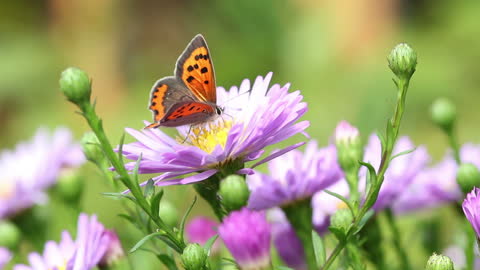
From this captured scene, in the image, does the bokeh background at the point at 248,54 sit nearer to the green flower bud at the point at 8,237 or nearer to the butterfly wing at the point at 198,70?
the green flower bud at the point at 8,237

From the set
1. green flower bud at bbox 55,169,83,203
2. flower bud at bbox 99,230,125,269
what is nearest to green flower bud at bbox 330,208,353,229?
flower bud at bbox 99,230,125,269

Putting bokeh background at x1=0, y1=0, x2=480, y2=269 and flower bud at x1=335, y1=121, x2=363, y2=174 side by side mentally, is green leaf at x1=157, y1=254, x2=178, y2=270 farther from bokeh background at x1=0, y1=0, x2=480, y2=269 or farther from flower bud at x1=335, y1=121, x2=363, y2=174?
bokeh background at x1=0, y1=0, x2=480, y2=269

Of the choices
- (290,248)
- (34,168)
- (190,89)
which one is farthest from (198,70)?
(34,168)

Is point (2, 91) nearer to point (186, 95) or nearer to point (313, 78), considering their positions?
point (313, 78)

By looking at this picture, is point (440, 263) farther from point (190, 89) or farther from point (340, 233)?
point (190, 89)

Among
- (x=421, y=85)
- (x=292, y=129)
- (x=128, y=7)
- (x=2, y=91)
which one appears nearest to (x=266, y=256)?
(x=292, y=129)

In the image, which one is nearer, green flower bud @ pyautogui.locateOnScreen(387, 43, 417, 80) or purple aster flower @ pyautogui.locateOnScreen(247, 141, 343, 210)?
green flower bud @ pyautogui.locateOnScreen(387, 43, 417, 80)
